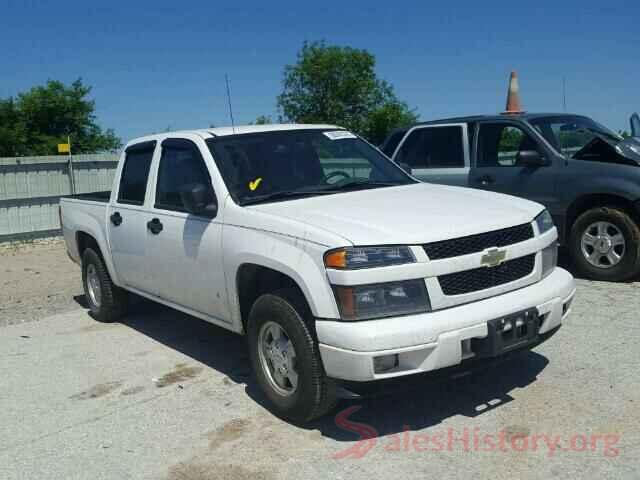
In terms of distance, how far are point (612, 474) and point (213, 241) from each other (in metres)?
2.81

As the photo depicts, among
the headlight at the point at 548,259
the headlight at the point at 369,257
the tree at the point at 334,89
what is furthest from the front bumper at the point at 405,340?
the tree at the point at 334,89

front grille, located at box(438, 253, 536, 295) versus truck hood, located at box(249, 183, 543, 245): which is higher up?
truck hood, located at box(249, 183, 543, 245)

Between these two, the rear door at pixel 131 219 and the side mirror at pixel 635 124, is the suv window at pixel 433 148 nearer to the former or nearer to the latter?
the side mirror at pixel 635 124

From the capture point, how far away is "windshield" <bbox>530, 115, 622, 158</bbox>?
26.7 feet

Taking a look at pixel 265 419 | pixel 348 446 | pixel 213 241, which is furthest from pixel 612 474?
pixel 213 241

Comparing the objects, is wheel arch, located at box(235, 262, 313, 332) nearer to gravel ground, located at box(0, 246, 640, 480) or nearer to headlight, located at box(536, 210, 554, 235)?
gravel ground, located at box(0, 246, 640, 480)

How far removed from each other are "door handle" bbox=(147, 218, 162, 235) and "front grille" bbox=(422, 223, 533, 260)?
250 cm

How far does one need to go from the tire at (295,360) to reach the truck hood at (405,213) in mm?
505

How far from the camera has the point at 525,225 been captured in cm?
457

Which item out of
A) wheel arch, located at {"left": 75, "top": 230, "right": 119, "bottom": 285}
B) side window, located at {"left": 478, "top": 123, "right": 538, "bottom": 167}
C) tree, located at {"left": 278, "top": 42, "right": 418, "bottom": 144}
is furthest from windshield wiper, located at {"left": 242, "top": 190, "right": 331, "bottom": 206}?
tree, located at {"left": 278, "top": 42, "right": 418, "bottom": 144}

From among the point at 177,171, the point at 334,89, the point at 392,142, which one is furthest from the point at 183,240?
the point at 334,89

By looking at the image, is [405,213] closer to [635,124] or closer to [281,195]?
[281,195]

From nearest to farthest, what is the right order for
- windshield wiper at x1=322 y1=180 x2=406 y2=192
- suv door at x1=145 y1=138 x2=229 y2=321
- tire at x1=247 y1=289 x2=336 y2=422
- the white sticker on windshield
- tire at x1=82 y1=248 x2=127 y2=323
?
tire at x1=247 y1=289 x2=336 y2=422 → suv door at x1=145 y1=138 x2=229 y2=321 → windshield wiper at x1=322 y1=180 x2=406 y2=192 → the white sticker on windshield → tire at x1=82 y1=248 x2=127 y2=323

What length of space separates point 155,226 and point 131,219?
0.56 metres
